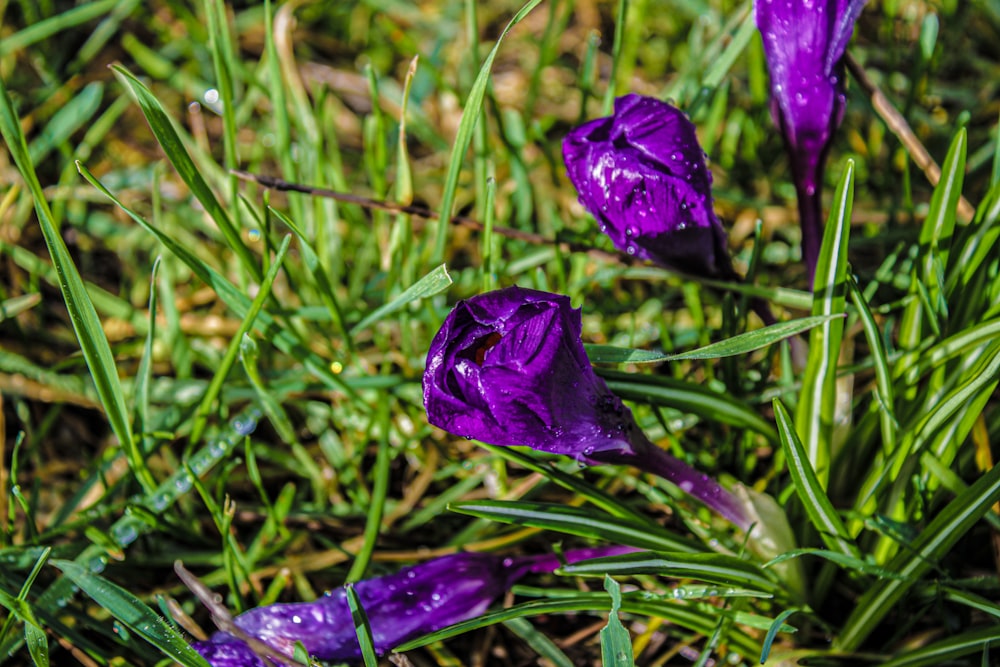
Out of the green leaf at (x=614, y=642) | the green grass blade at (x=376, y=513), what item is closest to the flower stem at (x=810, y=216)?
the green leaf at (x=614, y=642)

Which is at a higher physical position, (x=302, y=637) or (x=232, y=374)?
(x=232, y=374)

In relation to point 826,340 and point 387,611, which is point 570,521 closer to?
point 387,611

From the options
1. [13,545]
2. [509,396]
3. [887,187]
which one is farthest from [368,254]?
[887,187]

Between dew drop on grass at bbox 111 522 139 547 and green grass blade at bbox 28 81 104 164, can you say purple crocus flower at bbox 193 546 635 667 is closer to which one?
dew drop on grass at bbox 111 522 139 547

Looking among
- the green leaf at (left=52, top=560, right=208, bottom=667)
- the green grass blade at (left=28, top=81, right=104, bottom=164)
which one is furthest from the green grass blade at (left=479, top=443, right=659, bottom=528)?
the green grass blade at (left=28, top=81, right=104, bottom=164)

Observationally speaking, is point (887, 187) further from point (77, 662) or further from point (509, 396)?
point (77, 662)

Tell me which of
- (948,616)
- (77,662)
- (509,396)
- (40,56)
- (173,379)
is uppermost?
Result: (40,56)

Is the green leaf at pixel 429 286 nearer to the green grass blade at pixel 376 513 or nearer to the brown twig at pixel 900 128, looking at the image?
the green grass blade at pixel 376 513
